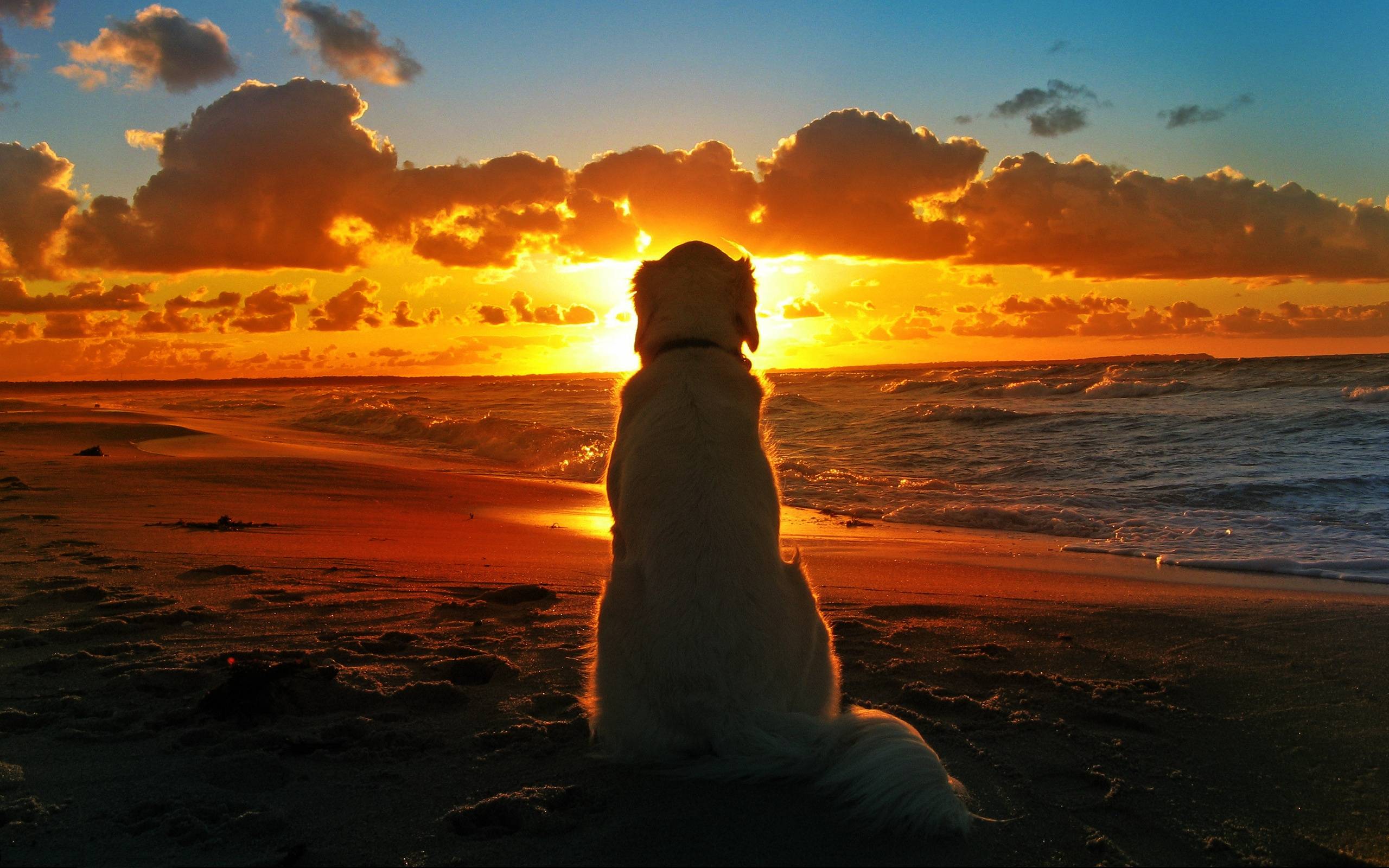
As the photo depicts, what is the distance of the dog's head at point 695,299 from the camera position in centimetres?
367

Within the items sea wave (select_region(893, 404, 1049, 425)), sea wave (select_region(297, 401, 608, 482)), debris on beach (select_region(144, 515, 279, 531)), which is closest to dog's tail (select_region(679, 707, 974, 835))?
debris on beach (select_region(144, 515, 279, 531))

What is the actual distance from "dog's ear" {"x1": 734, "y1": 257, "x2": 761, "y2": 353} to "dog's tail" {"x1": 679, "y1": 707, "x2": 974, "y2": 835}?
1923 mm

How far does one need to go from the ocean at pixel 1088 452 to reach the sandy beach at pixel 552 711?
1.48 meters

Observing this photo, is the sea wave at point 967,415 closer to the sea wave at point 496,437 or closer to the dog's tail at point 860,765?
the sea wave at point 496,437

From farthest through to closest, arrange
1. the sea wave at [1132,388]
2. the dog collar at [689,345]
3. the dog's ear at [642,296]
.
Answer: the sea wave at [1132,388] → the dog's ear at [642,296] → the dog collar at [689,345]

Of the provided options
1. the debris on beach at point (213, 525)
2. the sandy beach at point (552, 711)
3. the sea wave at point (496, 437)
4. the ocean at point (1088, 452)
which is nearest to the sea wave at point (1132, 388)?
the ocean at point (1088, 452)

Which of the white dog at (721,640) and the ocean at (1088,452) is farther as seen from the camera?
the ocean at (1088,452)

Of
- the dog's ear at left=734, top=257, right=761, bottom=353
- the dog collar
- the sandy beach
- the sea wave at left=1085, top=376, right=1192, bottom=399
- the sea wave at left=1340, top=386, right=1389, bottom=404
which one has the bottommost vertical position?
the sandy beach

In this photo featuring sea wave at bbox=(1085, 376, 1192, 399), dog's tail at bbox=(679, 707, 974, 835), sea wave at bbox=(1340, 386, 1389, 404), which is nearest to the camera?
dog's tail at bbox=(679, 707, 974, 835)

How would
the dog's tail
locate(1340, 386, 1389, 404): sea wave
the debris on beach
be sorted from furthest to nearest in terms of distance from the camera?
1. locate(1340, 386, 1389, 404): sea wave
2. the debris on beach
3. the dog's tail

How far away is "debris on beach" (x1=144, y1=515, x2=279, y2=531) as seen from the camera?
7844mm

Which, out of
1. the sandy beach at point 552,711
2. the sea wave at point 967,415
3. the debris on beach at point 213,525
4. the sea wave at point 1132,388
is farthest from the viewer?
the sea wave at point 1132,388

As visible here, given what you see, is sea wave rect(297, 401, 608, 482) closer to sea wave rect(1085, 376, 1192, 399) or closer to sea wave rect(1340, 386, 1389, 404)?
sea wave rect(1340, 386, 1389, 404)

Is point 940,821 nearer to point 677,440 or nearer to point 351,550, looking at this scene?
point 677,440
